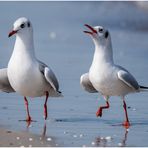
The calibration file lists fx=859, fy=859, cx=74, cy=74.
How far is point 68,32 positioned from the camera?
21.2m

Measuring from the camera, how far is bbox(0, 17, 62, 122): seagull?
389 inches

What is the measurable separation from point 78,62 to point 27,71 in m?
5.65

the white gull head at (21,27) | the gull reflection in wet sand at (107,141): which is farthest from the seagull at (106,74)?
the gull reflection in wet sand at (107,141)

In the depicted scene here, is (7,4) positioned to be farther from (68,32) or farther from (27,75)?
(27,75)

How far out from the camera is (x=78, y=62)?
1548 centimetres

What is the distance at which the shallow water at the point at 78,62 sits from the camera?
9.25 metres

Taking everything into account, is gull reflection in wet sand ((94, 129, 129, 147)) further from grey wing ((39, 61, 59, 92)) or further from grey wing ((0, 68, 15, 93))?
grey wing ((0, 68, 15, 93))

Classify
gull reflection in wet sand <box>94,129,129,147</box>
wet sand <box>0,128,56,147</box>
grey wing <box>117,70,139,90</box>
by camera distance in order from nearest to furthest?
wet sand <box>0,128,56,147</box>, gull reflection in wet sand <box>94,129,129,147</box>, grey wing <box>117,70,139,90</box>

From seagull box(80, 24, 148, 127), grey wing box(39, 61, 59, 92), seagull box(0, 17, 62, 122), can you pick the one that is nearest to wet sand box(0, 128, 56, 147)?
seagull box(0, 17, 62, 122)

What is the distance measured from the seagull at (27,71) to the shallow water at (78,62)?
0.34 meters

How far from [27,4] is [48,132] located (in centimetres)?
1798

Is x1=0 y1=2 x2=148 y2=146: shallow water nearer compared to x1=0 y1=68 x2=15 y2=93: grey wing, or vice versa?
x1=0 y1=2 x2=148 y2=146: shallow water

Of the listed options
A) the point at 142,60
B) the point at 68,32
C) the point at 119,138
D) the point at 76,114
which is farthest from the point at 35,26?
the point at 119,138

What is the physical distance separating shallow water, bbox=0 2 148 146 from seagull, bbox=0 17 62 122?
13.4 inches
